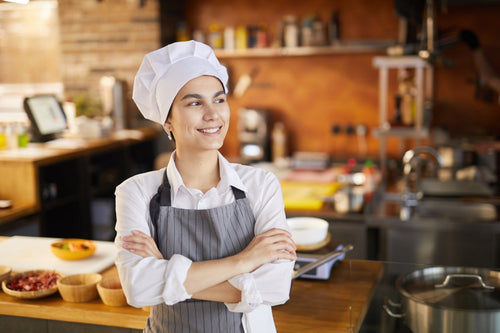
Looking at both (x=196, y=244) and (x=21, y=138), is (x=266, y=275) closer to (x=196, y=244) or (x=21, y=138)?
(x=196, y=244)

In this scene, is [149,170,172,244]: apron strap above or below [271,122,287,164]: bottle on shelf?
above

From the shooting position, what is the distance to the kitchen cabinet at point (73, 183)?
376cm

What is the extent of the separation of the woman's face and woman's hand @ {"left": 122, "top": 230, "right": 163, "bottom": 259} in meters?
0.26

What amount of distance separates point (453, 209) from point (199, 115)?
2.49 metres

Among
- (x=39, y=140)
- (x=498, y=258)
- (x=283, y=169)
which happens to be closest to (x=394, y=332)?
(x=498, y=258)

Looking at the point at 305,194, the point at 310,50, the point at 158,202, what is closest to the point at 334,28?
the point at 310,50

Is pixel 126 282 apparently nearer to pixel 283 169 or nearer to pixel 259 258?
pixel 259 258

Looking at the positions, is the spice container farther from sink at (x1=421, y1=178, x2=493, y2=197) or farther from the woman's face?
the woman's face

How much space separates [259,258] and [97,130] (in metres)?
3.85

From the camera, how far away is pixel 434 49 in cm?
325

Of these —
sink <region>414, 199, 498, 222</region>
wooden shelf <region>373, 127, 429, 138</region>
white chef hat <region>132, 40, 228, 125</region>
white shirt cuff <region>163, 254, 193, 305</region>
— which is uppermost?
white chef hat <region>132, 40, 228, 125</region>

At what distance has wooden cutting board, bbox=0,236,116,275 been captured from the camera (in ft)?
6.61

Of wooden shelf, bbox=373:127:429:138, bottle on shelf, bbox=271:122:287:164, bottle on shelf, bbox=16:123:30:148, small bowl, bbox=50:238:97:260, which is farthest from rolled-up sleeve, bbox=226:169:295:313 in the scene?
bottle on shelf, bbox=271:122:287:164

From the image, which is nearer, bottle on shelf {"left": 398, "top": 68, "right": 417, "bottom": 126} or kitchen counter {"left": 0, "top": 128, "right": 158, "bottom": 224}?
kitchen counter {"left": 0, "top": 128, "right": 158, "bottom": 224}
